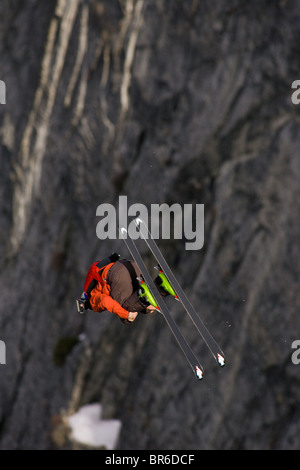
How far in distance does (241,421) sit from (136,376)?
534 centimetres

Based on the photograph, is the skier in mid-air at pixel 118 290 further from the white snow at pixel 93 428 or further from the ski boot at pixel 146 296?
the white snow at pixel 93 428

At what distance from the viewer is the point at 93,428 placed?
23250 millimetres

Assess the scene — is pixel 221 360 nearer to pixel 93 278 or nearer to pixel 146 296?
pixel 146 296

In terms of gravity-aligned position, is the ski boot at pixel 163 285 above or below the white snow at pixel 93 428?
above

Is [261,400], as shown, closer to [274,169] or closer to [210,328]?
[210,328]

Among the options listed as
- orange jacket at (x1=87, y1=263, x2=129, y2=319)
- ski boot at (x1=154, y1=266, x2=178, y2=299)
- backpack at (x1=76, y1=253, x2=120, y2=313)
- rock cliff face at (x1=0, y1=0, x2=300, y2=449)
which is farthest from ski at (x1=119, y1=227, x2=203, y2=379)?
rock cliff face at (x1=0, y1=0, x2=300, y2=449)

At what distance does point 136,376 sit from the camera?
20969 millimetres

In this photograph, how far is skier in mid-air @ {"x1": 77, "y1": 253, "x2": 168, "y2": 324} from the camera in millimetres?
9578

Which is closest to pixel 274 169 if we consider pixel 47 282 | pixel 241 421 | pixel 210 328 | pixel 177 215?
pixel 177 215

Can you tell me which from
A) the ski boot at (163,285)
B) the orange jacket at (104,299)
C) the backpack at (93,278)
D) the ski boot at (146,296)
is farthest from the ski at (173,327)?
the orange jacket at (104,299)

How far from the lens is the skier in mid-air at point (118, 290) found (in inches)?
377

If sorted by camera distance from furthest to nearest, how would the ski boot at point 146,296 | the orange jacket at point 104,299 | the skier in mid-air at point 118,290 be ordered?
the orange jacket at point 104,299 < the skier in mid-air at point 118,290 < the ski boot at point 146,296

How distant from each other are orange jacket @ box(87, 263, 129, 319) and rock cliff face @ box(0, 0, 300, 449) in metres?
7.94
